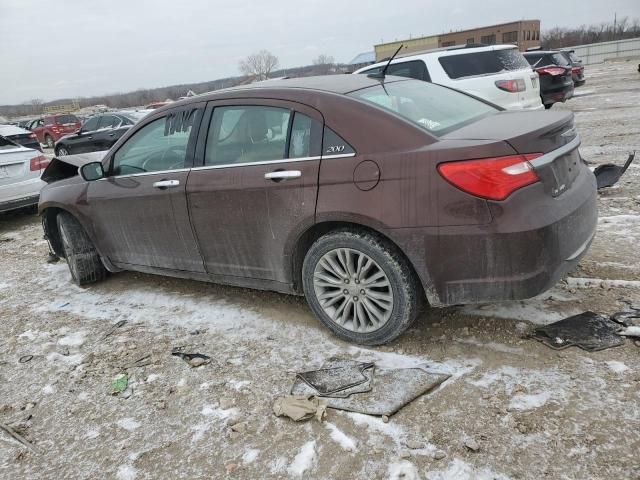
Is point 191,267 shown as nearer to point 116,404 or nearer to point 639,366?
point 116,404

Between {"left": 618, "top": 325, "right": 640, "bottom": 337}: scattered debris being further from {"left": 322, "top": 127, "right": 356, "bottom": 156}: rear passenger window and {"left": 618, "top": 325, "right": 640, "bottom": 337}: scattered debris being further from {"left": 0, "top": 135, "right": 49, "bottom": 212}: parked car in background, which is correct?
{"left": 0, "top": 135, "right": 49, "bottom": 212}: parked car in background

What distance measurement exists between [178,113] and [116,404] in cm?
212

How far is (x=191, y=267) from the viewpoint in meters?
3.91

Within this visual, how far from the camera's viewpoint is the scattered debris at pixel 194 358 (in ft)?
10.7

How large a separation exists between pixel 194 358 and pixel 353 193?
1549 millimetres

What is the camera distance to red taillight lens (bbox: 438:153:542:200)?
2.52m

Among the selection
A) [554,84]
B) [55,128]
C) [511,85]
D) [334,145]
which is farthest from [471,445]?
[55,128]

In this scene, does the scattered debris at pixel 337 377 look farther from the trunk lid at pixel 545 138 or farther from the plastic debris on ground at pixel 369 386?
the trunk lid at pixel 545 138

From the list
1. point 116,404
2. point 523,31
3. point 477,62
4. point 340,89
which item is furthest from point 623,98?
point 523,31

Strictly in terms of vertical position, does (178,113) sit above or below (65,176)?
above

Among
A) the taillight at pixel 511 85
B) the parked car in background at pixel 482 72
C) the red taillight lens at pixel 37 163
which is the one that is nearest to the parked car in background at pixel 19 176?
the red taillight lens at pixel 37 163

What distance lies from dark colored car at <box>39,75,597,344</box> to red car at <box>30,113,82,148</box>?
2504 cm

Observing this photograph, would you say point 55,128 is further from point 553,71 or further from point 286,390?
point 286,390

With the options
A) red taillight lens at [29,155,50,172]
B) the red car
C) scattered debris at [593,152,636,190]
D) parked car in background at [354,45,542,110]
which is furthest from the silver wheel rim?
the red car
